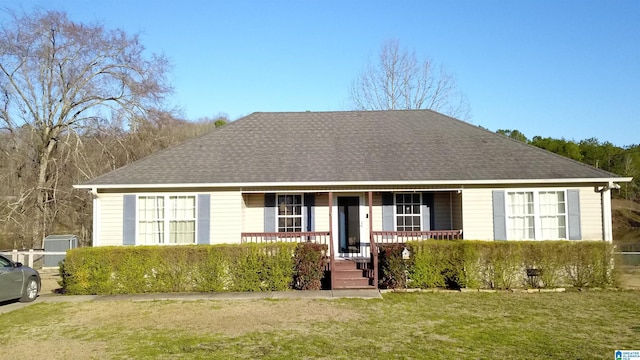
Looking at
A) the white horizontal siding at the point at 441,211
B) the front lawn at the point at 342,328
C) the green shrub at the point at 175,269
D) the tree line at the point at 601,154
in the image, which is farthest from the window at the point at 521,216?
the tree line at the point at 601,154

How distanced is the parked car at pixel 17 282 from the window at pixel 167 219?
113 inches

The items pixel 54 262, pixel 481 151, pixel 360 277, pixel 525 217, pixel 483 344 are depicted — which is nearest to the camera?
pixel 483 344

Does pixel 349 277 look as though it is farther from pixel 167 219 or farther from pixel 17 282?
pixel 17 282


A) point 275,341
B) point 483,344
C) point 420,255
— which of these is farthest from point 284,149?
point 483,344

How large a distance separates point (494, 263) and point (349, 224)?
4744 millimetres

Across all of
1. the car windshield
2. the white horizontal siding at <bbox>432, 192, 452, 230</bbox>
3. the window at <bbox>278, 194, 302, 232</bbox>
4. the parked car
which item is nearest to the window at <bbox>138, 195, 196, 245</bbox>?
the window at <bbox>278, 194, 302, 232</bbox>

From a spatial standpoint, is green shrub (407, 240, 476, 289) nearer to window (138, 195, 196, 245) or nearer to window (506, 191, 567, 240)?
window (506, 191, 567, 240)

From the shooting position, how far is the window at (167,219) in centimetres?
1366

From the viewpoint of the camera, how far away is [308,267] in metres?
12.0

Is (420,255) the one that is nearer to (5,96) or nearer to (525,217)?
(525,217)

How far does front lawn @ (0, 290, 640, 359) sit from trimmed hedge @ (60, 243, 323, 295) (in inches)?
46.0

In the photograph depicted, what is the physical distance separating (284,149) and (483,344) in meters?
9.93

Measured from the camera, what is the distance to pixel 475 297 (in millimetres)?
11078

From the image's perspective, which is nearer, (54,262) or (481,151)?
(481,151)
